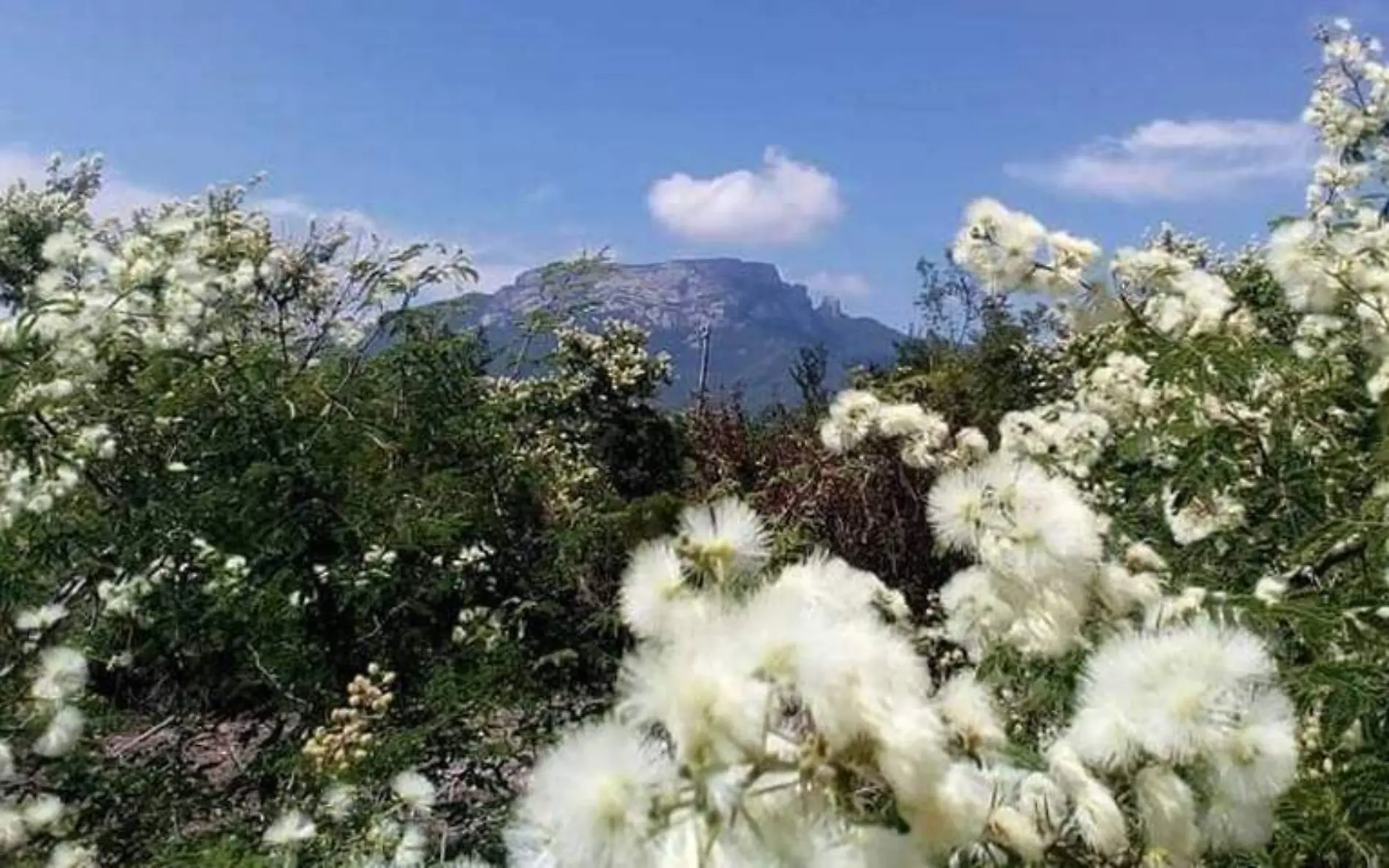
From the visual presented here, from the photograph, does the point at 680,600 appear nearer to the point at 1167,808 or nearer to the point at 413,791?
the point at 1167,808

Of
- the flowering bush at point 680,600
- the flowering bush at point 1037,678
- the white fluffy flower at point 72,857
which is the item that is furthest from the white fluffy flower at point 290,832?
the flowering bush at point 1037,678

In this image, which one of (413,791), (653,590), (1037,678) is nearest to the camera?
(653,590)

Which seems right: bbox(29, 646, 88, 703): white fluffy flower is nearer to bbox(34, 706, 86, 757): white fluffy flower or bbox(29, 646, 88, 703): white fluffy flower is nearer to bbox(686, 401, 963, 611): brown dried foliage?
bbox(34, 706, 86, 757): white fluffy flower

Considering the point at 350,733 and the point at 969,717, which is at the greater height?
the point at 969,717

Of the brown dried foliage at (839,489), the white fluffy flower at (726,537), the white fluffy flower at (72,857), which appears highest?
the white fluffy flower at (726,537)

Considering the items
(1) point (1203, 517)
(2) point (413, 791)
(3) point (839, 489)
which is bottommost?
(3) point (839, 489)

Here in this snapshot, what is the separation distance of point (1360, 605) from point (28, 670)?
4089 millimetres

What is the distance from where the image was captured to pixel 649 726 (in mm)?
1230

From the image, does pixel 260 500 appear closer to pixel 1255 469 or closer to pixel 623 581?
pixel 1255 469

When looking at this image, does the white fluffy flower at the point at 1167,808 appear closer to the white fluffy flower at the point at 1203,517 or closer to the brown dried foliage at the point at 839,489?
the white fluffy flower at the point at 1203,517

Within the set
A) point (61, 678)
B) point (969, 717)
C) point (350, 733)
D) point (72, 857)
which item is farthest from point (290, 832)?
point (969, 717)

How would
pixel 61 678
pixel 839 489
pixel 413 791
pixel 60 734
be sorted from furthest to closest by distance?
pixel 839 489
pixel 61 678
pixel 60 734
pixel 413 791

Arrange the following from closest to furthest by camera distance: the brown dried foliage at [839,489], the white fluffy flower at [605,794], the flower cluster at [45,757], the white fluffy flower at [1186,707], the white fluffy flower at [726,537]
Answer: the white fluffy flower at [605,794]
the white fluffy flower at [1186,707]
the white fluffy flower at [726,537]
the flower cluster at [45,757]
the brown dried foliage at [839,489]

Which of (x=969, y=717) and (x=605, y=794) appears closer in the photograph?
(x=605, y=794)
